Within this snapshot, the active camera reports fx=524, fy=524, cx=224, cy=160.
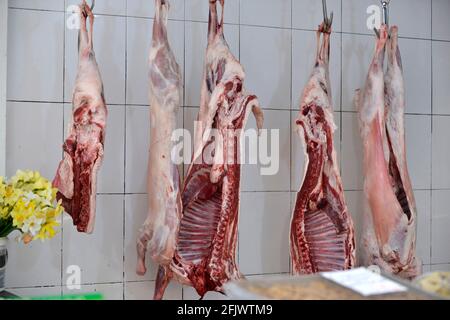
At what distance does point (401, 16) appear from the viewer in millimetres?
2141

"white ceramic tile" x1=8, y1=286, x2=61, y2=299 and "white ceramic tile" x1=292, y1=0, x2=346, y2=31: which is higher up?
"white ceramic tile" x1=292, y1=0, x2=346, y2=31

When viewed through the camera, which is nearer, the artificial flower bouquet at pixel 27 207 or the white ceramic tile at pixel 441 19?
the artificial flower bouquet at pixel 27 207

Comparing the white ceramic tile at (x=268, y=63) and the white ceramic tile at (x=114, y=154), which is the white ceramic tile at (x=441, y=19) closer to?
the white ceramic tile at (x=268, y=63)

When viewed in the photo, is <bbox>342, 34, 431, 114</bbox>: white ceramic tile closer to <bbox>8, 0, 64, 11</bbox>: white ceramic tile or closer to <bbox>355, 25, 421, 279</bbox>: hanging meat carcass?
<bbox>355, 25, 421, 279</bbox>: hanging meat carcass

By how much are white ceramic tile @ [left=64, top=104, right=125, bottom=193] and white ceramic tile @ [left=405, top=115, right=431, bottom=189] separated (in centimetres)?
114

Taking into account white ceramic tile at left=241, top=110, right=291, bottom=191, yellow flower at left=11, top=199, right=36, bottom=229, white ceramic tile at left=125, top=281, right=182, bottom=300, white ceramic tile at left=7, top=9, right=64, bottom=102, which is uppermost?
white ceramic tile at left=7, top=9, right=64, bottom=102

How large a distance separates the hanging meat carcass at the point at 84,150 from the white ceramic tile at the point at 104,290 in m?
0.28

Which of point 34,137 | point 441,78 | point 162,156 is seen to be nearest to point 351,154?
point 441,78

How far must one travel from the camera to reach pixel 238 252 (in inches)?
75.1

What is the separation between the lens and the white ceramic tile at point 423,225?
2145 millimetres

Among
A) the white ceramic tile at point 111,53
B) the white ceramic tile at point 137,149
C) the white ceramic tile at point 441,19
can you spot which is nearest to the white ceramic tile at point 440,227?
the white ceramic tile at point 441,19

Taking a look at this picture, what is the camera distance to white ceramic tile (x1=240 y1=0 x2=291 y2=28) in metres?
1.94

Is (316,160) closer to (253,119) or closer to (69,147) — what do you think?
(253,119)

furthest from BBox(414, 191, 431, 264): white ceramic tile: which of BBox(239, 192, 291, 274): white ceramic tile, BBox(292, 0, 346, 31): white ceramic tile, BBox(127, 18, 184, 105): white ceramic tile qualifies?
BBox(127, 18, 184, 105): white ceramic tile
